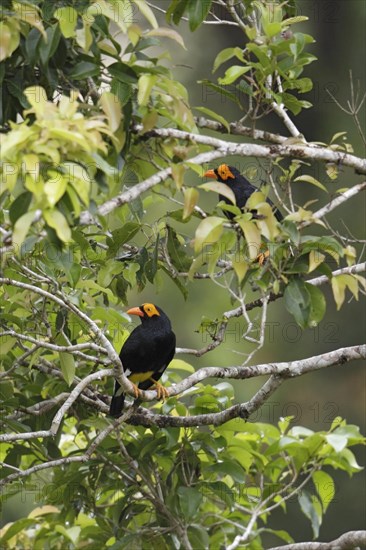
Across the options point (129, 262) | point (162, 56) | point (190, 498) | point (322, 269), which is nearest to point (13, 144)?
point (162, 56)

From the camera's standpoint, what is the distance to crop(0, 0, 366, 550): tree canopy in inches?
109

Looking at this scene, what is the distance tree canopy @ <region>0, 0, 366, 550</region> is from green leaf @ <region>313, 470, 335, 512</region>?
12mm

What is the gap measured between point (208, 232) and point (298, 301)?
49 centimetres

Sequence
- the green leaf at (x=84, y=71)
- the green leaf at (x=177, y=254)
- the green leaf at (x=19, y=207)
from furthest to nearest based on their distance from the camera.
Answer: the green leaf at (x=177, y=254), the green leaf at (x=84, y=71), the green leaf at (x=19, y=207)

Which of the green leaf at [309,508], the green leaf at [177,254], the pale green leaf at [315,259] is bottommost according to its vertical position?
the green leaf at [309,508]

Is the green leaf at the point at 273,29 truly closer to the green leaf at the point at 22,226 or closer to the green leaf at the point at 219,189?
the green leaf at the point at 219,189

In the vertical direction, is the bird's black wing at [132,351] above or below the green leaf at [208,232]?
below

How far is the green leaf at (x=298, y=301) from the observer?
10.4 feet

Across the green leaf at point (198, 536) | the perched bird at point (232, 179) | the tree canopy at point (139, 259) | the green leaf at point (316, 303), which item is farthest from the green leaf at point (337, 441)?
the perched bird at point (232, 179)

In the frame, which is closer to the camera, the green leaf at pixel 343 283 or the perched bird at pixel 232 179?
the green leaf at pixel 343 283

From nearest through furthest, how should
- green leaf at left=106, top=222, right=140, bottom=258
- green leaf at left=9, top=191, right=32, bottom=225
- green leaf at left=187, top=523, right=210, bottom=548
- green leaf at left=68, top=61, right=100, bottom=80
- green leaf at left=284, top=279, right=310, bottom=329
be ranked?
green leaf at left=9, top=191, right=32, bottom=225, green leaf at left=68, top=61, right=100, bottom=80, green leaf at left=284, top=279, right=310, bottom=329, green leaf at left=106, top=222, right=140, bottom=258, green leaf at left=187, top=523, right=210, bottom=548

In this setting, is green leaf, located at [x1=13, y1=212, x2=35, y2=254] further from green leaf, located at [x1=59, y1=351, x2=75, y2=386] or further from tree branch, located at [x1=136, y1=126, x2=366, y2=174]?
green leaf, located at [x1=59, y1=351, x2=75, y2=386]

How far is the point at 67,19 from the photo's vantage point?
2.85 meters

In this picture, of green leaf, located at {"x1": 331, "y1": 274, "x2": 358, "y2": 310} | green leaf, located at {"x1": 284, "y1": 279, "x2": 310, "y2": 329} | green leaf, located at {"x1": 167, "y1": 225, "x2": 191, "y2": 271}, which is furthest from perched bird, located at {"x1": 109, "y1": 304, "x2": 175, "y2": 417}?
green leaf, located at {"x1": 331, "y1": 274, "x2": 358, "y2": 310}
